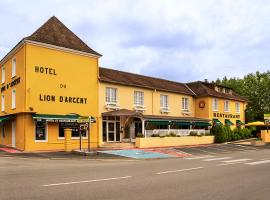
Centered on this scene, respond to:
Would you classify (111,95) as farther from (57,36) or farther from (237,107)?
(237,107)

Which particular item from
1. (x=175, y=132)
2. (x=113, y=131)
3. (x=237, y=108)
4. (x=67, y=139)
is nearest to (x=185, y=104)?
(x=175, y=132)

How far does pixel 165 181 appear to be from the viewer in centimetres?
1137

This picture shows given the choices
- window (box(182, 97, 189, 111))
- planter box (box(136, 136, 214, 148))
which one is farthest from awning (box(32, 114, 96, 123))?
window (box(182, 97, 189, 111))

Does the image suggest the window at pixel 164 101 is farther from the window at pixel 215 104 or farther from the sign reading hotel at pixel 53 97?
the sign reading hotel at pixel 53 97

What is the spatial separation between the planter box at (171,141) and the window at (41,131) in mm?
7673

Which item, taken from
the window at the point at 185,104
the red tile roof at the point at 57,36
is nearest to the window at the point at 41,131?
the red tile roof at the point at 57,36

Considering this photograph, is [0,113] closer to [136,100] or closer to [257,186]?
[136,100]

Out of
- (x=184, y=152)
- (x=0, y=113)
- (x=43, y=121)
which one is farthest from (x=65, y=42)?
(x=184, y=152)

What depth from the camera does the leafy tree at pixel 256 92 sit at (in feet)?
193

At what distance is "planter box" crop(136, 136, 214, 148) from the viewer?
30.0 metres

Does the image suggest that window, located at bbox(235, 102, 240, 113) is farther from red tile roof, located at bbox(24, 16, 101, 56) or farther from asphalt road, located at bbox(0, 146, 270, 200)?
asphalt road, located at bbox(0, 146, 270, 200)

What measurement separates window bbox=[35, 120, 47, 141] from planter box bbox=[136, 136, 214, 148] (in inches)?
302

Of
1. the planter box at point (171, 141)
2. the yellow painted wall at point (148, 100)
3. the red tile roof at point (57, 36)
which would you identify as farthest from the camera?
the yellow painted wall at point (148, 100)

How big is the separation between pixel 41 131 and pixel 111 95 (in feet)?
25.2
